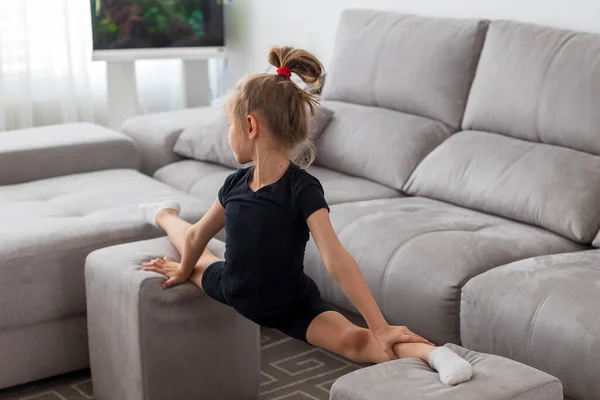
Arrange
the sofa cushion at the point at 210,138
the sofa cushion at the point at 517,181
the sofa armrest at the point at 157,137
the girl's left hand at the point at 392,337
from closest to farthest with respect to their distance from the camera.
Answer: the girl's left hand at the point at 392,337 → the sofa cushion at the point at 517,181 → the sofa cushion at the point at 210,138 → the sofa armrest at the point at 157,137

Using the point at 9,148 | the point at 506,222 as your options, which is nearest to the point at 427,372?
the point at 506,222

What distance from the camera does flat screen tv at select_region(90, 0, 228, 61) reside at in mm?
4145

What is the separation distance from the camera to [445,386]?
1.69 metres

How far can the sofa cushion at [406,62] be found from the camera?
10.2 feet

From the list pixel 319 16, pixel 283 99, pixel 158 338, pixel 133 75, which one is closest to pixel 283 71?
pixel 283 99

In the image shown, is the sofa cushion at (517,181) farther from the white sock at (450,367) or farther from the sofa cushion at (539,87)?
the white sock at (450,367)

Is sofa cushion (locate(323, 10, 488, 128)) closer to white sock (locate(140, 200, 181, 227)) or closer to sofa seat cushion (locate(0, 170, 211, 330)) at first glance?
sofa seat cushion (locate(0, 170, 211, 330))

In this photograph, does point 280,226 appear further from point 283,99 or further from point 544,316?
point 544,316

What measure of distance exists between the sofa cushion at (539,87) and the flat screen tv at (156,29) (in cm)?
171

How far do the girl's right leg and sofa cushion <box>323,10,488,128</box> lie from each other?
3.29ft

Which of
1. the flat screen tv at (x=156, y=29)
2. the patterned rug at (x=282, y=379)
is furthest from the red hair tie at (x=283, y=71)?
the flat screen tv at (x=156, y=29)

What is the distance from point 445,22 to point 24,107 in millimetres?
2176

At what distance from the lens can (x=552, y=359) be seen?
6.75 feet

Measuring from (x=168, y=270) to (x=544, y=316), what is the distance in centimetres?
89
